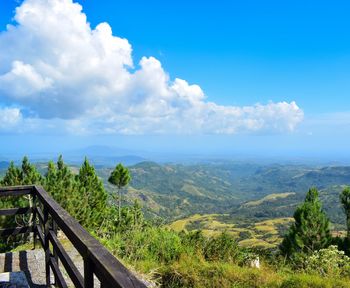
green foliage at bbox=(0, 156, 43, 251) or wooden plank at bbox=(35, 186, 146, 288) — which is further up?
wooden plank at bbox=(35, 186, 146, 288)

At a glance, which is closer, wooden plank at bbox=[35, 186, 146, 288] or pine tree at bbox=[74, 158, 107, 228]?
wooden plank at bbox=[35, 186, 146, 288]

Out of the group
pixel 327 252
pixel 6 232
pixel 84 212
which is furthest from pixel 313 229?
pixel 6 232

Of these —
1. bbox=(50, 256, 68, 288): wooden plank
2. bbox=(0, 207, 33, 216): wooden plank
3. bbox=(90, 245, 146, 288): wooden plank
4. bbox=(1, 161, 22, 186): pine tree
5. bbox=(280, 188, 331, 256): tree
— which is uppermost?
bbox=(90, 245, 146, 288): wooden plank

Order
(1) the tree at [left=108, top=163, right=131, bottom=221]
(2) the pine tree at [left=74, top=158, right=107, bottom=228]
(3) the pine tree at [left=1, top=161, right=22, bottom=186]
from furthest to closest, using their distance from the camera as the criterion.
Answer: (1) the tree at [left=108, top=163, right=131, bottom=221] → (2) the pine tree at [left=74, top=158, right=107, bottom=228] → (3) the pine tree at [left=1, top=161, right=22, bottom=186]

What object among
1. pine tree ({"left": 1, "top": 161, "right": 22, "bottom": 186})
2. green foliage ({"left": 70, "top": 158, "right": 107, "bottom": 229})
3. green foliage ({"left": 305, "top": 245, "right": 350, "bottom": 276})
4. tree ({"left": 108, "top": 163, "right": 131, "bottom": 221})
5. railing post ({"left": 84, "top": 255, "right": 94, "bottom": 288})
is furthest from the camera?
tree ({"left": 108, "top": 163, "right": 131, "bottom": 221})

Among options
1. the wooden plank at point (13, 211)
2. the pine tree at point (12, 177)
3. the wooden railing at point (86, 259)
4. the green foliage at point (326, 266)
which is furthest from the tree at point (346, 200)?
the wooden railing at point (86, 259)

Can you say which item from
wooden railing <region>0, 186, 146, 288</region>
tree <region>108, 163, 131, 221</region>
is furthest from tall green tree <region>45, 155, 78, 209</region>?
wooden railing <region>0, 186, 146, 288</region>

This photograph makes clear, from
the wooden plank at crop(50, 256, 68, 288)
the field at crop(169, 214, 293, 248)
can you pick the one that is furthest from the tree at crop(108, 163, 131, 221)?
the field at crop(169, 214, 293, 248)

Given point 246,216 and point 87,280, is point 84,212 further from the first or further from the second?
point 246,216

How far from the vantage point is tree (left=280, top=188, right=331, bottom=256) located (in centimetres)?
3084

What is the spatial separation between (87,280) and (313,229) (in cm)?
3245

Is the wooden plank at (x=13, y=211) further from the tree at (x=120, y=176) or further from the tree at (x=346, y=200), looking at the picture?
the tree at (x=346, y=200)

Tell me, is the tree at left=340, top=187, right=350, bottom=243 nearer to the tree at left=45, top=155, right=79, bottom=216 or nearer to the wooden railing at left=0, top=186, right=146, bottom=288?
the tree at left=45, top=155, right=79, bottom=216

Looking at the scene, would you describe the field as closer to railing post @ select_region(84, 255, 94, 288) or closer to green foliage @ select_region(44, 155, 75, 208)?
green foliage @ select_region(44, 155, 75, 208)
